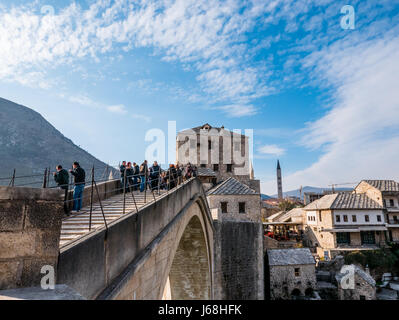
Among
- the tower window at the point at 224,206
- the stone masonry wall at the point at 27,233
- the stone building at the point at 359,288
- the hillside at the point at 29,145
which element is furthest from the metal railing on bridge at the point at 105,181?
the hillside at the point at 29,145

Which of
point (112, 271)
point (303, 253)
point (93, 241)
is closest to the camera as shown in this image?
point (93, 241)

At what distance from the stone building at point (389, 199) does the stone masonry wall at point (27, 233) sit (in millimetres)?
40603

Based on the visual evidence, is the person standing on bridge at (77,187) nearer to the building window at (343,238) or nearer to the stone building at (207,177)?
the stone building at (207,177)

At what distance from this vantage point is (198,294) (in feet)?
52.9

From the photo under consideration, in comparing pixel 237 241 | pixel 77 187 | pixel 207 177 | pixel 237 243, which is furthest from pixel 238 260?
pixel 77 187

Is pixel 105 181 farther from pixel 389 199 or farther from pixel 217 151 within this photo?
pixel 389 199

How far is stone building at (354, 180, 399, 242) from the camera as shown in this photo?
33688 millimetres

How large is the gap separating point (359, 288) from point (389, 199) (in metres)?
16.1

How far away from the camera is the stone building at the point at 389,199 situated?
3369 centimetres

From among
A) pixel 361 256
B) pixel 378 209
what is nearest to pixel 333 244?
pixel 361 256

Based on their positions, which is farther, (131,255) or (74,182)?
(74,182)

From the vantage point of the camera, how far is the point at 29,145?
111 metres
